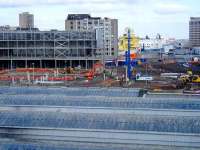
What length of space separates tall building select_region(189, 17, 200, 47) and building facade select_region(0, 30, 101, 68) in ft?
160

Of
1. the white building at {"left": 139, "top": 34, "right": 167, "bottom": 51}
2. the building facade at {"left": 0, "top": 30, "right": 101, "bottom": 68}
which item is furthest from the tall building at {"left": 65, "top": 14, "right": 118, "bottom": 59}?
the white building at {"left": 139, "top": 34, "right": 167, "bottom": 51}

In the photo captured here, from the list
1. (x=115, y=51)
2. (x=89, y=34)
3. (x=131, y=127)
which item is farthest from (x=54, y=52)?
(x=131, y=127)

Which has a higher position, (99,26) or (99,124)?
(99,26)

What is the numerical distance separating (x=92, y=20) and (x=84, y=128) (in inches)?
1357

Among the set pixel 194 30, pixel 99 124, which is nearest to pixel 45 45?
pixel 99 124

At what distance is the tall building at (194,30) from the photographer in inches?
3103

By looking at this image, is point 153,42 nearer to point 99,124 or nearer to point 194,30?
point 194,30

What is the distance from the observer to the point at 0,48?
33219 mm

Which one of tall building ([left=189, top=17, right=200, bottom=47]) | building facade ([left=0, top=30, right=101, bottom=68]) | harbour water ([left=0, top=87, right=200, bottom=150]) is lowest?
harbour water ([left=0, top=87, right=200, bottom=150])

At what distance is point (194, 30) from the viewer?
258ft

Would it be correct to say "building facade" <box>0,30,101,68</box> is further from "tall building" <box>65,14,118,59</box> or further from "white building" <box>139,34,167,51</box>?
"white building" <box>139,34,167,51</box>

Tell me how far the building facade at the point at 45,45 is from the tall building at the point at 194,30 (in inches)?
1922

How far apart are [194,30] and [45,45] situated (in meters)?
50.5

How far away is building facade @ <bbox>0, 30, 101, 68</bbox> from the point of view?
108 feet
